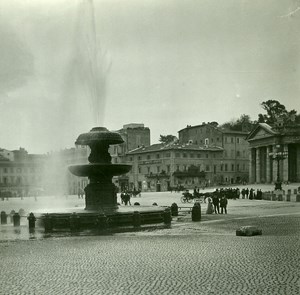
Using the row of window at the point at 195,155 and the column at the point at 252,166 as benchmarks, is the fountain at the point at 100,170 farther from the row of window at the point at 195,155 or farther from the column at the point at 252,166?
the column at the point at 252,166

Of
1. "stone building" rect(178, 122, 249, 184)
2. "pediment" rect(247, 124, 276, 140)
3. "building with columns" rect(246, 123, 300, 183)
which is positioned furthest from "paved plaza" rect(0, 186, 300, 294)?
"stone building" rect(178, 122, 249, 184)

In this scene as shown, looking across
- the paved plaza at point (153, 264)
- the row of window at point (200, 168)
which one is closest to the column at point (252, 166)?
the row of window at point (200, 168)

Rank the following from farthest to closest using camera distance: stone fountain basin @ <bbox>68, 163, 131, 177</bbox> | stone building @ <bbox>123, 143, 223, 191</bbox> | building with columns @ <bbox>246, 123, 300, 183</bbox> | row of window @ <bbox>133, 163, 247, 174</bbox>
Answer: row of window @ <bbox>133, 163, 247, 174</bbox>
stone building @ <bbox>123, 143, 223, 191</bbox>
building with columns @ <bbox>246, 123, 300, 183</bbox>
stone fountain basin @ <bbox>68, 163, 131, 177</bbox>

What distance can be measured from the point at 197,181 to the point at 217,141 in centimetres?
1268

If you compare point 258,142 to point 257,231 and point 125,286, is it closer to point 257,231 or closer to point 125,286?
point 257,231

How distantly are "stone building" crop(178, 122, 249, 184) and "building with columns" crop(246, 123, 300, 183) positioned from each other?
7900 millimetres

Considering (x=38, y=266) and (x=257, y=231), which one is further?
(x=257, y=231)

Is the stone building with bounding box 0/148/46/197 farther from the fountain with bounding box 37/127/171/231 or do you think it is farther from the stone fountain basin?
the stone fountain basin

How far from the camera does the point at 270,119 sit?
126 metres

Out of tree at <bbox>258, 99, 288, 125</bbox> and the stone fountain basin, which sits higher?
tree at <bbox>258, 99, 288, 125</bbox>

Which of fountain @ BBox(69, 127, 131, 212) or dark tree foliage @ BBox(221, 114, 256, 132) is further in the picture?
dark tree foliage @ BBox(221, 114, 256, 132)

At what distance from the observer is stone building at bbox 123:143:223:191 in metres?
104

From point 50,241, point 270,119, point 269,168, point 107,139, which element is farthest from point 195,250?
point 270,119

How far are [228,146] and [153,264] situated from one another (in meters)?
104
